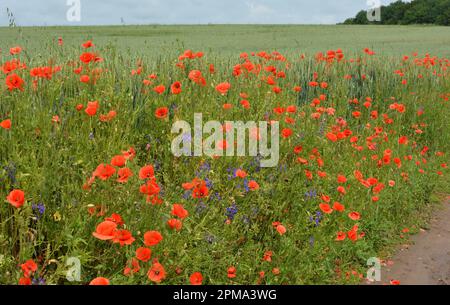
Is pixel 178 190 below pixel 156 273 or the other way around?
the other way around

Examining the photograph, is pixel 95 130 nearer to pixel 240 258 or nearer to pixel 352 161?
pixel 240 258

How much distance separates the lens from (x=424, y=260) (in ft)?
14.1

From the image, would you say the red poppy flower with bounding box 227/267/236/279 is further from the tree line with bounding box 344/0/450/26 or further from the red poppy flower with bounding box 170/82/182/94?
the tree line with bounding box 344/0/450/26

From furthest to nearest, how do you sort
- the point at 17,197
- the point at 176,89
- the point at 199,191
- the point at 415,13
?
the point at 415,13 < the point at 176,89 < the point at 199,191 < the point at 17,197

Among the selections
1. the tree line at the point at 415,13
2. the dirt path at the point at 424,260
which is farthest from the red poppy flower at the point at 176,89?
the tree line at the point at 415,13

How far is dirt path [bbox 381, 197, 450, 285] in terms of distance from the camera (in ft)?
13.0

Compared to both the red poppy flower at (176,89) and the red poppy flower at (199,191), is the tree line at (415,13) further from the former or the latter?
the red poppy flower at (199,191)

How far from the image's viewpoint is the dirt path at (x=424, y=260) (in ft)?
13.0

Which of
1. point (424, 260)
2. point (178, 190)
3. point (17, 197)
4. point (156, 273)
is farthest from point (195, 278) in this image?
point (424, 260)

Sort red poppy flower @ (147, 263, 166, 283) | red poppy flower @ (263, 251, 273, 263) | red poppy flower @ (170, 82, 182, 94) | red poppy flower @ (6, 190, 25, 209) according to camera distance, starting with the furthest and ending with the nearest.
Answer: red poppy flower @ (170, 82, 182, 94) < red poppy flower @ (263, 251, 273, 263) < red poppy flower @ (147, 263, 166, 283) < red poppy flower @ (6, 190, 25, 209)

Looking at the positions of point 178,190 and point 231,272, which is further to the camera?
point 178,190

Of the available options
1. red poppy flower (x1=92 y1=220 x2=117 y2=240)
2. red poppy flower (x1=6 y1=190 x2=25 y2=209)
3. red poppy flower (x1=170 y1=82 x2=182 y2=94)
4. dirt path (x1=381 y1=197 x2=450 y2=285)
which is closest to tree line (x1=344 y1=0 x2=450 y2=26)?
dirt path (x1=381 y1=197 x2=450 y2=285)

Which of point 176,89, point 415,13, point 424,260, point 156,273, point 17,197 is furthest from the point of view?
Answer: point 415,13

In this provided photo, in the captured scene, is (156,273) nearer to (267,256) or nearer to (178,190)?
(267,256)
